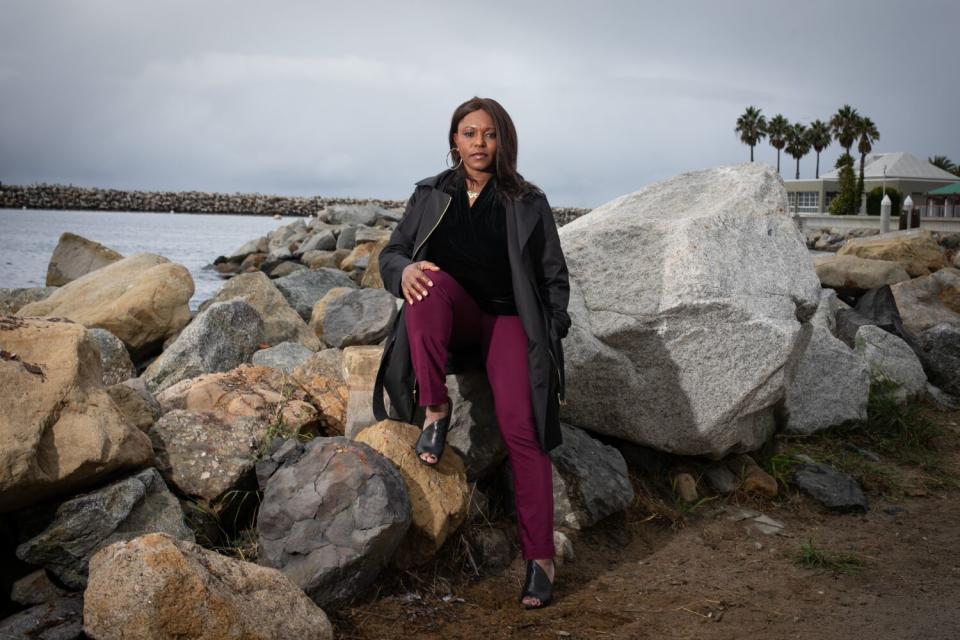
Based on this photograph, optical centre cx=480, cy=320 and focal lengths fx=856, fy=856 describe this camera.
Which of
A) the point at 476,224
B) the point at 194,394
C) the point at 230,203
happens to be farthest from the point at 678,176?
the point at 230,203

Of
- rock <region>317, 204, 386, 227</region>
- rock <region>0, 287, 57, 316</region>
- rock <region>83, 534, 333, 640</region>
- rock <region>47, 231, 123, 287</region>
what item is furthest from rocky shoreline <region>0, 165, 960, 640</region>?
rock <region>317, 204, 386, 227</region>

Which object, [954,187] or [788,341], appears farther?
[954,187]

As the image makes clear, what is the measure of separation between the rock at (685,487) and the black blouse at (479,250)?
202cm

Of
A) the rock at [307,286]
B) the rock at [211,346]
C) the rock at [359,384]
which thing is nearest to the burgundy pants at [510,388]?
the rock at [359,384]

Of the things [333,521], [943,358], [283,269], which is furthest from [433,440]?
[283,269]

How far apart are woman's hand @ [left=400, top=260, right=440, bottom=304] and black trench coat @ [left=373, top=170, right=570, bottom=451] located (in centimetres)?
13

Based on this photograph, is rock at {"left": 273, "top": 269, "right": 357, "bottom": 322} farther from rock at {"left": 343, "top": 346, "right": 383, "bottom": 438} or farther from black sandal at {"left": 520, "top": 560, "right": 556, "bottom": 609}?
black sandal at {"left": 520, "top": 560, "right": 556, "bottom": 609}

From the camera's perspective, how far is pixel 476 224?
181 inches

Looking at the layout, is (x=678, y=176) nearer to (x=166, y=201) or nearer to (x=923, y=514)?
(x=923, y=514)

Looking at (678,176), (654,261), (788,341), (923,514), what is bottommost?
(923,514)

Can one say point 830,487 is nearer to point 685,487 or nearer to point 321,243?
point 685,487

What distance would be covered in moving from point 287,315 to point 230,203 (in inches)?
2490

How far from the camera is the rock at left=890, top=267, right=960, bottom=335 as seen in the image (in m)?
10.3

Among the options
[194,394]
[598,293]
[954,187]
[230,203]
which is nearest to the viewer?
[194,394]
